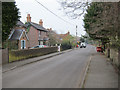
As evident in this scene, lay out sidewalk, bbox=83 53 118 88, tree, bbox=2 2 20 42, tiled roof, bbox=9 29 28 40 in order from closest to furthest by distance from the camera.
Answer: sidewalk, bbox=83 53 118 88 → tree, bbox=2 2 20 42 → tiled roof, bbox=9 29 28 40

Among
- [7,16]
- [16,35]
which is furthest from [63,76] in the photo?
[16,35]

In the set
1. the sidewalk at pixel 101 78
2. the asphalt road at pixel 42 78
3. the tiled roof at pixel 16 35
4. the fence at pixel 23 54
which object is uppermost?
the tiled roof at pixel 16 35

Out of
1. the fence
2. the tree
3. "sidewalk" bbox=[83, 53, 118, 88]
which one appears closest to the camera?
"sidewalk" bbox=[83, 53, 118, 88]

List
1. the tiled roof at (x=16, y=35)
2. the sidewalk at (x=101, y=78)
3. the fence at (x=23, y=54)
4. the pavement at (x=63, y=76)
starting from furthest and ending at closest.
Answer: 1. the tiled roof at (x=16, y=35)
2. the fence at (x=23, y=54)
3. the pavement at (x=63, y=76)
4. the sidewalk at (x=101, y=78)

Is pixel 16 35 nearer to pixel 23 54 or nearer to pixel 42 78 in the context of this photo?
pixel 23 54

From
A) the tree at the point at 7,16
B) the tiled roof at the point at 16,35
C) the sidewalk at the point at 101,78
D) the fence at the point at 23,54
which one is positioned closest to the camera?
the sidewalk at the point at 101,78

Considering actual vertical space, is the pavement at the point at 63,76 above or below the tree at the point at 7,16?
below

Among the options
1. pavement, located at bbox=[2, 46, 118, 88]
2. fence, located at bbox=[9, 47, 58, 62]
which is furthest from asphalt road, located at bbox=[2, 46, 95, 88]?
fence, located at bbox=[9, 47, 58, 62]

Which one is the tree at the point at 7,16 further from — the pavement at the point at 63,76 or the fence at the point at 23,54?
the pavement at the point at 63,76

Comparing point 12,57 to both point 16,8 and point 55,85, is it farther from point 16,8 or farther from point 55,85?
point 55,85

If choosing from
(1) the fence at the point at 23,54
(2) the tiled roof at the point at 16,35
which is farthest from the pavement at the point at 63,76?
(2) the tiled roof at the point at 16,35

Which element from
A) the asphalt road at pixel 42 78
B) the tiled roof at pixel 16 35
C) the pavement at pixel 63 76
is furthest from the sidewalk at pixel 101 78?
the tiled roof at pixel 16 35

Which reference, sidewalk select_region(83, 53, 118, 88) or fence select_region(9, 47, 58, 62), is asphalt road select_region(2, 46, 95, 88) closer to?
sidewalk select_region(83, 53, 118, 88)

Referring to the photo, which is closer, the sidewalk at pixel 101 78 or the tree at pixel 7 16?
the sidewalk at pixel 101 78
